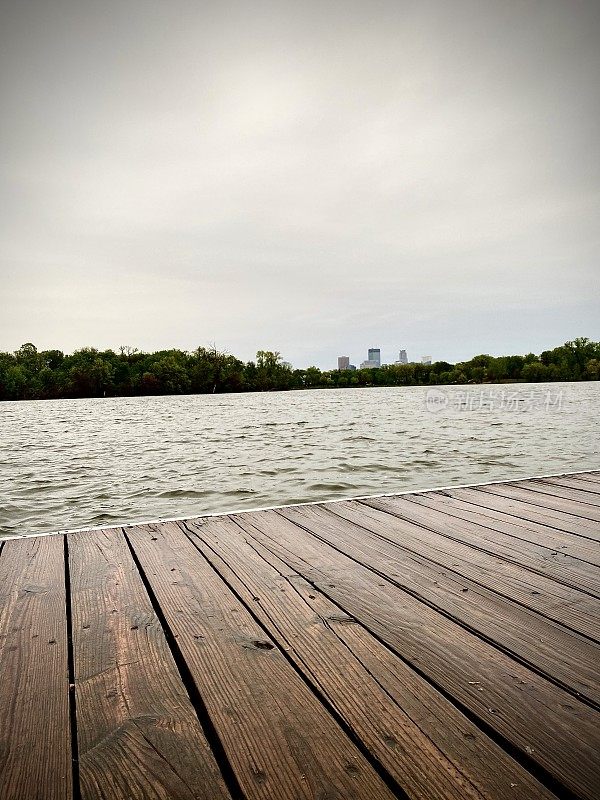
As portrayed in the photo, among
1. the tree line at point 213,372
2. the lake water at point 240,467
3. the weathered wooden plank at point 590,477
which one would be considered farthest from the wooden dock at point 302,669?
the tree line at point 213,372

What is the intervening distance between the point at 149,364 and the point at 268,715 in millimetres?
75141

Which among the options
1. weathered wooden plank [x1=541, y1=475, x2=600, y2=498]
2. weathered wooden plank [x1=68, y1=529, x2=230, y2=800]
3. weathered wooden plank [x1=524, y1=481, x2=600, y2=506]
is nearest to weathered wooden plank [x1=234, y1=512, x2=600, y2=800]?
weathered wooden plank [x1=68, y1=529, x2=230, y2=800]

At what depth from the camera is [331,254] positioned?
5400cm

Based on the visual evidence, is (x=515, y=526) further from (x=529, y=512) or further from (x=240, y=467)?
(x=240, y=467)

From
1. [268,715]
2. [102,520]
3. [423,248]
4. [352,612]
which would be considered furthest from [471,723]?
[423,248]

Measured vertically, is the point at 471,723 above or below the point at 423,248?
below

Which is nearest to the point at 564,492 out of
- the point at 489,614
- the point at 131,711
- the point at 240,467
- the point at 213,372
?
the point at 489,614

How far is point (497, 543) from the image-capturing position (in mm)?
2488

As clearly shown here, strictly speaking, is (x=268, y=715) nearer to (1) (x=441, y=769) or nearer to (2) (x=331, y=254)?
(1) (x=441, y=769)

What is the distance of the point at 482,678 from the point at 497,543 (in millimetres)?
1284

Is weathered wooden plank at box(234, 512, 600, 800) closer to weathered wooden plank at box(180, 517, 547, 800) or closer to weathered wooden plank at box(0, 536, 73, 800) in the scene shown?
weathered wooden plank at box(180, 517, 547, 800)

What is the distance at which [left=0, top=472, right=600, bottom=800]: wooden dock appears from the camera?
976mm

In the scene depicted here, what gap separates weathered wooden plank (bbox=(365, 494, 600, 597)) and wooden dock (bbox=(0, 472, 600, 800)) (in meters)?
0.02

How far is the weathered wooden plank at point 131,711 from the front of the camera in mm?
959
